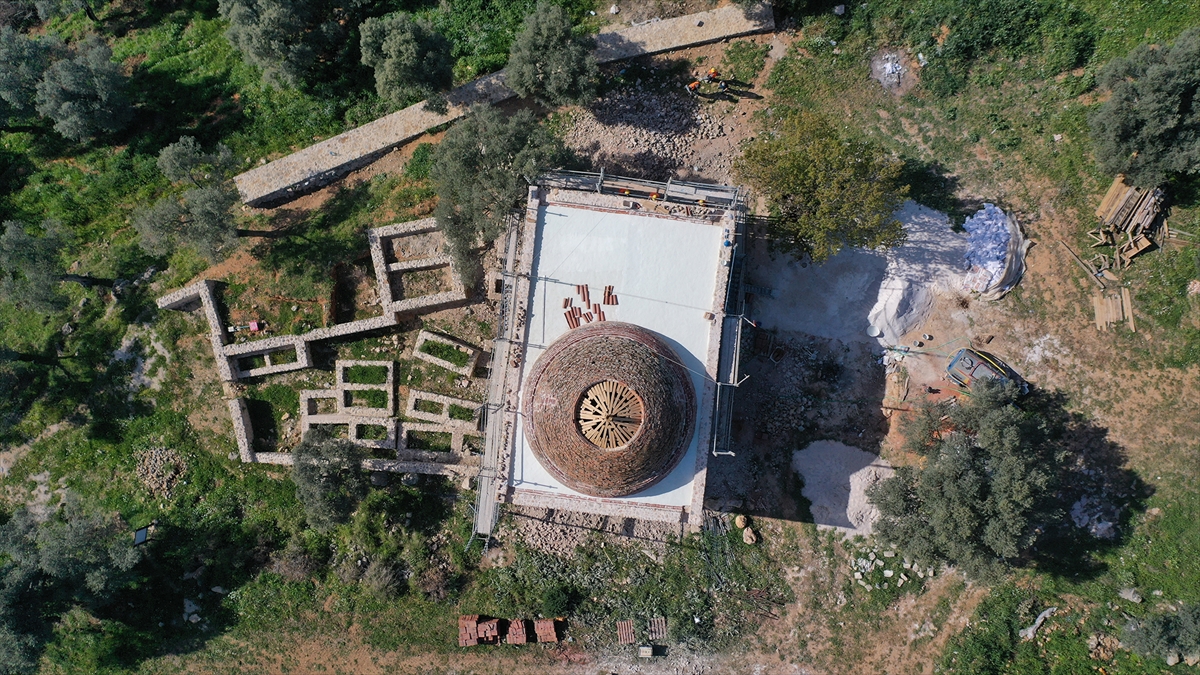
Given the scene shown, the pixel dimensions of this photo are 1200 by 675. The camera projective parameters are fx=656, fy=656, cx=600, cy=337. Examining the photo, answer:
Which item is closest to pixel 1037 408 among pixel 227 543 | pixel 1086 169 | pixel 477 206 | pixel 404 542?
pixel 1086 169

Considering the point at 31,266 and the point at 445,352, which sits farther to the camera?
the point at 31,266

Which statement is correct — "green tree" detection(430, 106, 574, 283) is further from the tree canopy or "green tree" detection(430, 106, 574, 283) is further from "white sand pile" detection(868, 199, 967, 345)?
the tree canopy

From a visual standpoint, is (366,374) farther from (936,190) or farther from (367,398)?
(936,190)

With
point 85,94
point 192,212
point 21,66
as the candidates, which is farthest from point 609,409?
point 21,66

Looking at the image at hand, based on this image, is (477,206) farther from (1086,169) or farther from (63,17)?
(63,17)

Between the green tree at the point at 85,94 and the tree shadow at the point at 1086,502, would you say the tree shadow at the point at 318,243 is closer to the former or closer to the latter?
the green tree at the point at 85,94
